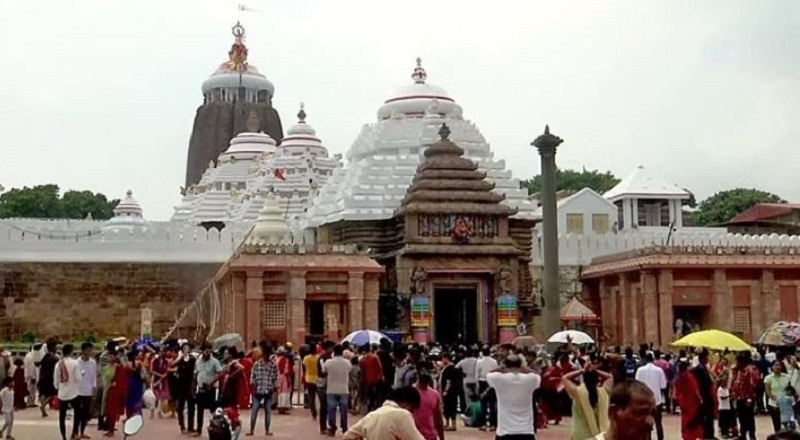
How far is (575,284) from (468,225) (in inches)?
283

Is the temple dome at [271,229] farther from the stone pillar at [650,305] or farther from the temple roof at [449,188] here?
the stone pillar at [650,305]

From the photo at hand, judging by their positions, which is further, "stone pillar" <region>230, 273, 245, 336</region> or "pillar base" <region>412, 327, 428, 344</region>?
"pillar base" <region>412, 327, 428, 344</region>

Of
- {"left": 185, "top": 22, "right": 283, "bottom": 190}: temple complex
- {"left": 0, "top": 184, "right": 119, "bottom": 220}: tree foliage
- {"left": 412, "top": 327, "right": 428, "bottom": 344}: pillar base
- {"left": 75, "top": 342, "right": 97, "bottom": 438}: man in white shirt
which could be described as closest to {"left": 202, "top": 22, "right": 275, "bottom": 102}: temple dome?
{"left": 185, "top": 22, "right": 283, "bottom": 190}: temple complex

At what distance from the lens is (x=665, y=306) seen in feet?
104

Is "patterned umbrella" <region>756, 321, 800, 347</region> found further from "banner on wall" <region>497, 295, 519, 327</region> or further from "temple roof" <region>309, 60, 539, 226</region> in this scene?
"temple roof" <region>309, 60, 539, 226</region>

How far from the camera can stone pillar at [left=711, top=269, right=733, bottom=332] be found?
1255 inches

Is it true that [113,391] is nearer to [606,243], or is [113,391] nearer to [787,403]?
[787,403]

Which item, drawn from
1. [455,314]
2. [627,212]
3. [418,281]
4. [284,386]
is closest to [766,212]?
[627,212]

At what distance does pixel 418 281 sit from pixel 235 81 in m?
43.8

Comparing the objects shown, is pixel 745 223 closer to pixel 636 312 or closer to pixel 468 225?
→ pixel 636 312

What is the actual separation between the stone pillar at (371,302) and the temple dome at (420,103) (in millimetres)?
10062

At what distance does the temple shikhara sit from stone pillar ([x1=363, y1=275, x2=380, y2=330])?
31 millimetres

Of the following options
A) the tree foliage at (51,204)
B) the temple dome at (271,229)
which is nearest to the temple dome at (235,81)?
the tree foliage at (51,204)

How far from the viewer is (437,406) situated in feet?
31.8
